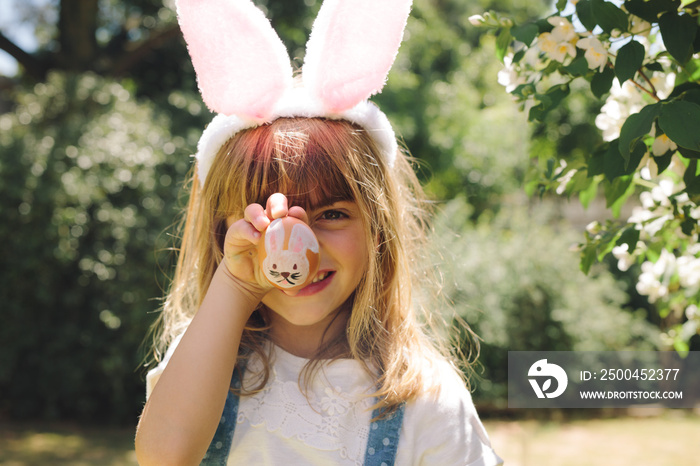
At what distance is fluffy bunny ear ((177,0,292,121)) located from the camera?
4.67ft

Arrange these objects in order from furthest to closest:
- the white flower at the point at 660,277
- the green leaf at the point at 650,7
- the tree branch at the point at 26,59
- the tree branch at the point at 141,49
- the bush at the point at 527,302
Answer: the tree branch at the point at 141,49
the tree branch at the point at 26,59
the bush at the point at 527,302
the white flower at the point at 660,277
the green leaf at the point at 650,7

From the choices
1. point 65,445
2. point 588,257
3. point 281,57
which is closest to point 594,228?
point 588,257

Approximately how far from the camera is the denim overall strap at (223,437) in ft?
4.71

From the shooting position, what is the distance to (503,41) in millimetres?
1385

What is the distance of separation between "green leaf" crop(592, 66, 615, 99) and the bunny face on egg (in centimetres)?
66

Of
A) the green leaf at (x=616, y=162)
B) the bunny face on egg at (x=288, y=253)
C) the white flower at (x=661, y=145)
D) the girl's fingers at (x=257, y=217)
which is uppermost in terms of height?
the white flower at (x=661, y=145)

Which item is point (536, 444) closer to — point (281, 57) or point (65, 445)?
point (65, 445)

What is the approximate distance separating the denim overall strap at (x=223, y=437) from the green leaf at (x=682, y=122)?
3.67ft

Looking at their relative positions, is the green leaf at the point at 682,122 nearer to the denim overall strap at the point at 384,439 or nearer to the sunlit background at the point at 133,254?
the denim overall strap at the point at 384,439

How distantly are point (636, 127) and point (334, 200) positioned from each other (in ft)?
2.16

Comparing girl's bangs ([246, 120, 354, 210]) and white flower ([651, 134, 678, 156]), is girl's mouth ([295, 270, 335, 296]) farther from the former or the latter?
white flower ([651, 134, 678, 156])

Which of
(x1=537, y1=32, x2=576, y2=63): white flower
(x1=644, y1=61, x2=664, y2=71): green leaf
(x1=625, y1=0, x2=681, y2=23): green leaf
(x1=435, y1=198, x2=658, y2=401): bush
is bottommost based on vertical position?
(x1=435, y1=198, x2=658, y2=401): bush

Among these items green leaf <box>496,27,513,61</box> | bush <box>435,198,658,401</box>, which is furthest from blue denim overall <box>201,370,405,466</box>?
bush <box>435,198,658,401</box>

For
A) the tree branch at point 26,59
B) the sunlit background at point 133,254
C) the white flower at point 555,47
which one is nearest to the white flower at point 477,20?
the white flower at point 555,47
